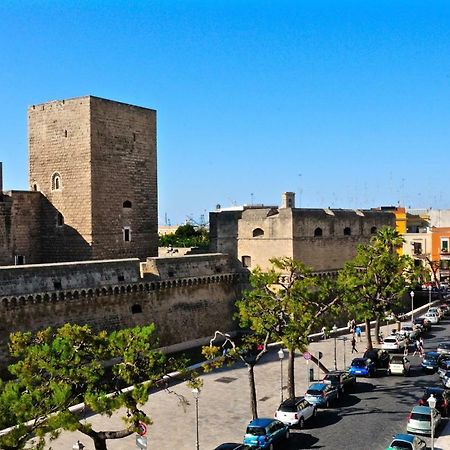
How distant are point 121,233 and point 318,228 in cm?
1402

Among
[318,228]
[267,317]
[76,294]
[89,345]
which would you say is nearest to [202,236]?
[318,228]

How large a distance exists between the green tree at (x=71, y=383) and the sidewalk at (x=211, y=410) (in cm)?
349

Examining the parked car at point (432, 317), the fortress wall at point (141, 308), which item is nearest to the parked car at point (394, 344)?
the parked car at point (432, 317)

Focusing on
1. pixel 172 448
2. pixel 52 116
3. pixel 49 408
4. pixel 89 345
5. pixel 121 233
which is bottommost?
pixel 172 448

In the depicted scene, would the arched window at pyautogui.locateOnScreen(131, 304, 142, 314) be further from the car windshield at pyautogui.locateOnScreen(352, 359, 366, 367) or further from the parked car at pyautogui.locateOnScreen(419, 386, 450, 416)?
the parked car at pyautogui.locateOnScreen(419, 386, 450, 416)

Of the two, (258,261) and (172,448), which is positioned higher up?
(258,261)

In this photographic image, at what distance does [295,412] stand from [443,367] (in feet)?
38.3

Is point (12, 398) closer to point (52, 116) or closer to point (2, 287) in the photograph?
point (2, 287)

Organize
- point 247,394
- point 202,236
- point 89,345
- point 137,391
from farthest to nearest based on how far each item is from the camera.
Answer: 1. point 202,236
2. point 247,394
3. point 89,345
4. point 137,391

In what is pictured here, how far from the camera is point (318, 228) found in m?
44.0

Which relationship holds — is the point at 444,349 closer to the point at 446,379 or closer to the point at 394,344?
the point at 394,344

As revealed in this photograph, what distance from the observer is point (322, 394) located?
26281 mm

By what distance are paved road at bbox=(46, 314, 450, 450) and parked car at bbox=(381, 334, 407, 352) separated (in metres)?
4.61

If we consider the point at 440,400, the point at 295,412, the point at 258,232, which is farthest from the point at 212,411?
the point at 258,232
